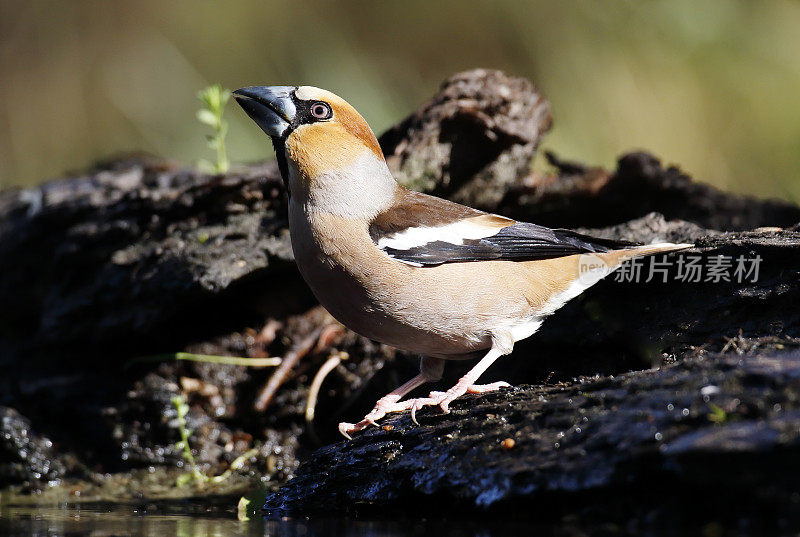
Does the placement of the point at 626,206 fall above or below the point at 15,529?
above

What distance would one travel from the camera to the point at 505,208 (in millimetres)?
7105

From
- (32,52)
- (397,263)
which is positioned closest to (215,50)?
(32,52)

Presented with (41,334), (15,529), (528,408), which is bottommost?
(15,529)

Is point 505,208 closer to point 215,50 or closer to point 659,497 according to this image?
point 659,497

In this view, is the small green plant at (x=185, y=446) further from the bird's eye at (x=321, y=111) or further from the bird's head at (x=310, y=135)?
the bird's eye at (x=321, y=111)

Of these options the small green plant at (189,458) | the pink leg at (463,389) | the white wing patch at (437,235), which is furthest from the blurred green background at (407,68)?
the pink leg at (463,389)

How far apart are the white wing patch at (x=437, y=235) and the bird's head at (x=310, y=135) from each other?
457 millimetres

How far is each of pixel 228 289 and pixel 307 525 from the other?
2.92 m

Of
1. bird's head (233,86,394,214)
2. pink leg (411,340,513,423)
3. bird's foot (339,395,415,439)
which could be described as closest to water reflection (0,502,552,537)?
bird's foot (339,395,415,439)

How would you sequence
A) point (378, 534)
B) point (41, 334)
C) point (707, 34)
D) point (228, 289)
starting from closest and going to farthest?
point (378, 534) < point (228, 289) < point (41, 334) < point (707, 34)

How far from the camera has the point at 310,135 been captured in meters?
5.09

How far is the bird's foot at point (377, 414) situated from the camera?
15.3 ft

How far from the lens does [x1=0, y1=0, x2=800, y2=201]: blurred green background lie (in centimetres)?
1072

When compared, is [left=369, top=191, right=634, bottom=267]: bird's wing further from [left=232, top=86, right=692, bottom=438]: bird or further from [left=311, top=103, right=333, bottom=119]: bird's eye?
[left=311, top=103, right=333, bottom=119]: bird's eye
